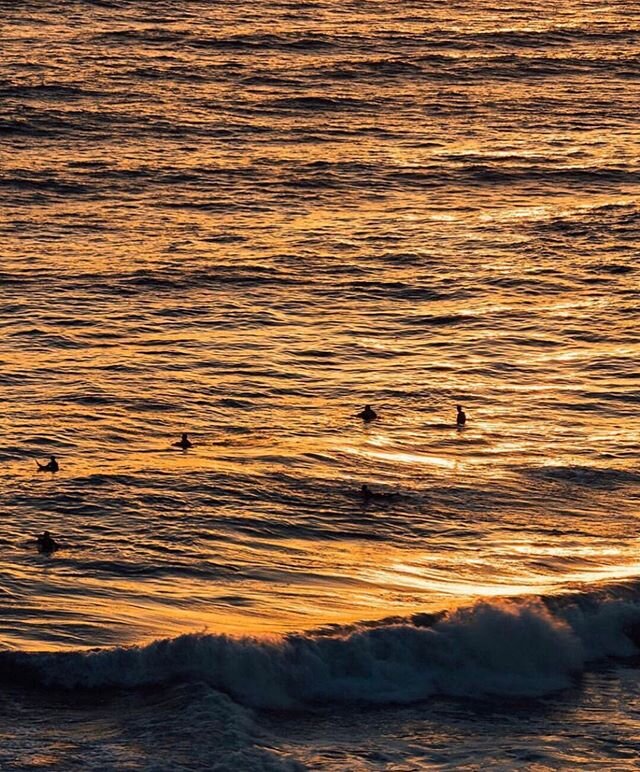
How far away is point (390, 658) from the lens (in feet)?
83.3

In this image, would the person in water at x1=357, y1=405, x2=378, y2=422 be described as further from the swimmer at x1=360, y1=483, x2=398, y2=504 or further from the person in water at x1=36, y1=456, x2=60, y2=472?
the person in water at x1=36, y1=456, x2=60, y2=472

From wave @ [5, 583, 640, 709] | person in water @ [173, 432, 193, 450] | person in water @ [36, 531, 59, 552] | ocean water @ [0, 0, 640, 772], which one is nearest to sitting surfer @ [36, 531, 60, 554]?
person in water @ [36, 531, 59, 552]

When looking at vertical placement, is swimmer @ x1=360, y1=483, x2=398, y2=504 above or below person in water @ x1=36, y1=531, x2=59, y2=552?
above

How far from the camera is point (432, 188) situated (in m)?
52.0

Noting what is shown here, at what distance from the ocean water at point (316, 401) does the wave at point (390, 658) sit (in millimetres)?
45

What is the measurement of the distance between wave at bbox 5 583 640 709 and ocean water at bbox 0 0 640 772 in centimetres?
4

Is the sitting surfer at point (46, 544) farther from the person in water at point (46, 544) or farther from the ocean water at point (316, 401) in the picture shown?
the ocean water at point (316, 401)

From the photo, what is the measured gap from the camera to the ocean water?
2456 cm

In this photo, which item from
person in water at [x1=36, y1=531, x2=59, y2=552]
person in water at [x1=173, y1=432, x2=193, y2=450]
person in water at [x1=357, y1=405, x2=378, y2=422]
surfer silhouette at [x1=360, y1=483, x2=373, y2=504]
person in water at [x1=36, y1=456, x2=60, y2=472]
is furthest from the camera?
person in water at [x1=357, y1=405, x2=378, y2=422]

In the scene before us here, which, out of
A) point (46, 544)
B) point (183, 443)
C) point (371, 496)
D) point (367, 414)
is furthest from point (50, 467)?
point (367, 414)

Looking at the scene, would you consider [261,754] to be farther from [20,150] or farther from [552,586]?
[20,150]

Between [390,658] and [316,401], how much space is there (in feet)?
37.1

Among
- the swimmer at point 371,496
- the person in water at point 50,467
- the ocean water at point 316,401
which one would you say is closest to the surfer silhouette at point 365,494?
the swimmer at point 371,496

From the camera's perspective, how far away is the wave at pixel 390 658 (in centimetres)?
2464
